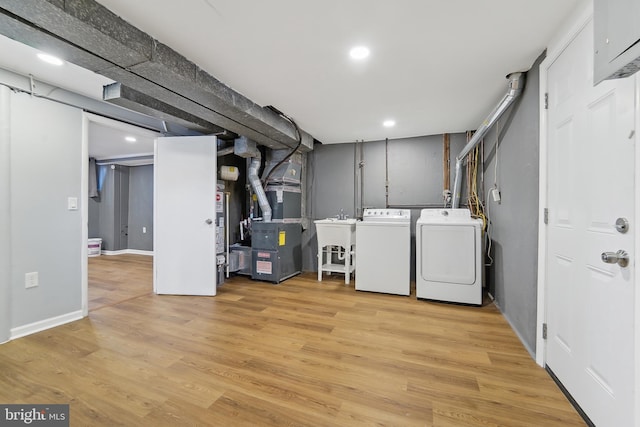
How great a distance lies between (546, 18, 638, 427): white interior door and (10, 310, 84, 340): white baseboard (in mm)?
3881

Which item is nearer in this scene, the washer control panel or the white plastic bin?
the washer control panel

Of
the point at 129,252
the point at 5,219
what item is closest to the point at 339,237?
the point at 5,219

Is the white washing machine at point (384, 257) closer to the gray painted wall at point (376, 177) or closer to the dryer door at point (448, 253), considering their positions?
the dryer door at point (448, 253)

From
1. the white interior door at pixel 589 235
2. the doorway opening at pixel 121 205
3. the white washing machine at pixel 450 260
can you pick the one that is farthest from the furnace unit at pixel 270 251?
the white interior door at pixel 589 235

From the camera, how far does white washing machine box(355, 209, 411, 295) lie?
10.6ft

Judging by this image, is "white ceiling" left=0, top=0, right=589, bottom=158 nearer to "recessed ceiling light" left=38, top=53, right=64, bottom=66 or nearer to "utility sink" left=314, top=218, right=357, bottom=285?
"recessed ceiling light" left=38, top=53, right=64, bottom=66

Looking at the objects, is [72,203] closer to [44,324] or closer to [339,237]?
[44,324]

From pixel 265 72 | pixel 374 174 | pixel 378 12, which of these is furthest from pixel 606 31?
pixel 374 174

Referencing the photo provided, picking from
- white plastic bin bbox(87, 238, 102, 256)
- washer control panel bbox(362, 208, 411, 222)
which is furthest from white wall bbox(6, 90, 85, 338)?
white plastic bin bbox(87, 238, 102, 256)

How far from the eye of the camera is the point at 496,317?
101 inches

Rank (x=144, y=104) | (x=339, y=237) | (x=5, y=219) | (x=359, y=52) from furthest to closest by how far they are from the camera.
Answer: (x=339, y=237), (x=144, y=104), (x=5, y=219), (x=359, y=52)

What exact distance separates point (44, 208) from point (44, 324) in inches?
40.6

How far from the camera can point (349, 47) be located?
1.79 metres

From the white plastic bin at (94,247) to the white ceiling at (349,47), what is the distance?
4668 mm
